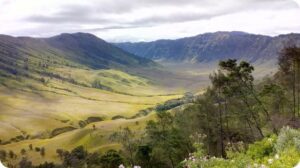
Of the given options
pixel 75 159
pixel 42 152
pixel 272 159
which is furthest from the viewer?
pixel 42 152

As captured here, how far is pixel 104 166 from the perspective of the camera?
164ft

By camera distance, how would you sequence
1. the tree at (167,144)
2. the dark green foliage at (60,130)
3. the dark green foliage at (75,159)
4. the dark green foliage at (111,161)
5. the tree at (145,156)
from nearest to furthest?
the tree at (167,144), the tree at (145,156), the dark green foliage at (111,161), the dark green foliage at (75,159), the dark green foliage at (60,130)

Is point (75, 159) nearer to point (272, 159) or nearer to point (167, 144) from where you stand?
point (167, 144)

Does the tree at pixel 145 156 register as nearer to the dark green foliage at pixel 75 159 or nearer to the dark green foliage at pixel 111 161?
the dark green foliage at pixel 111 161

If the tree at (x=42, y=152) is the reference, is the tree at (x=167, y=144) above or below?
above

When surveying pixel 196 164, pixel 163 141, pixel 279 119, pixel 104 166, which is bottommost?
pixel 104 166

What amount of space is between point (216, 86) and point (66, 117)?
159 m

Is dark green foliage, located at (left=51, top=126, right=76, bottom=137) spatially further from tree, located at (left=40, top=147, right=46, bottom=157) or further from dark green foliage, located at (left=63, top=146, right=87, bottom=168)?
dark green foliage, located at (left=63, top=146, right=87, bottom=168)

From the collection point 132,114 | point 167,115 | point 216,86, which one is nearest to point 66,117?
point 132,114

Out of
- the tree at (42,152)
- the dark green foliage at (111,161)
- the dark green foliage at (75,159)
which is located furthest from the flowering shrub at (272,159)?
the tree at (42,152)

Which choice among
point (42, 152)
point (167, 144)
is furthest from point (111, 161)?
point (42, 152)

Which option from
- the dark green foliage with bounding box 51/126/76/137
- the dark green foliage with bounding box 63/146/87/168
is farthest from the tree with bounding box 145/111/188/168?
the dark green foliage with bounding box 51/126/76/137

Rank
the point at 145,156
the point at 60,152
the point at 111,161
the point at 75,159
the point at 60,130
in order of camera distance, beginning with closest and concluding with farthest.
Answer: the point at 145,156
the point at 111,161
the point at 75,159
the point at 60,152
the point at 60,130

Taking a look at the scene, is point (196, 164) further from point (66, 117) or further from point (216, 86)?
point (66, 117)
